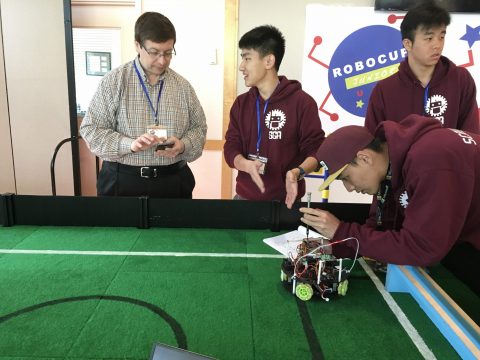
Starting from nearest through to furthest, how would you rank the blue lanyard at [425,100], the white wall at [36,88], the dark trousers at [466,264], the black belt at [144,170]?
the dark trousers at [466,264]
the blue lanyard at [425,100]
the black belt at [144,170]
the white wall at [36,88]

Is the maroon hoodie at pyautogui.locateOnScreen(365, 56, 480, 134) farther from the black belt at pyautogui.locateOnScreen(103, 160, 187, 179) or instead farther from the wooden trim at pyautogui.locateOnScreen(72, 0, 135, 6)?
the wooden trim at pyautogui.locateOnScreen(72, 0, 135, 6)

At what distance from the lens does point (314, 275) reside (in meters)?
1.35

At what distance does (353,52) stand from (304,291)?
273 centimetres

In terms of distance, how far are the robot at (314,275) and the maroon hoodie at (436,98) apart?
2.52 ft

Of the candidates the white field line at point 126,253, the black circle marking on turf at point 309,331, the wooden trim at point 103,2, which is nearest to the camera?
the black circle marking on turf at point 309,331

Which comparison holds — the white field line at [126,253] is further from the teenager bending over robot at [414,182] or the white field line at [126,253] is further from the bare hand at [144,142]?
the bare hand at [144,142]

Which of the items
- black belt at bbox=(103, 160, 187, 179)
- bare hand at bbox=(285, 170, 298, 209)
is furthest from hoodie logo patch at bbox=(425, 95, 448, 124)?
black belt at bbox=(103, 160, 187, 179)

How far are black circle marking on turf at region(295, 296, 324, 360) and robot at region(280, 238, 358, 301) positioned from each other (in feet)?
0.12

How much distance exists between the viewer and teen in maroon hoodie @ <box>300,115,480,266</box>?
3.65 ft

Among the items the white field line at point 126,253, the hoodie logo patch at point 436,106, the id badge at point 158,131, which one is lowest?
the white field line at point 126,253

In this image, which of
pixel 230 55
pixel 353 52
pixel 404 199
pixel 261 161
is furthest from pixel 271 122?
pixel 353 52

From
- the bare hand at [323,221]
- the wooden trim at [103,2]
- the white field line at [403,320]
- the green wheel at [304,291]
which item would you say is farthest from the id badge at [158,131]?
the wooden trim at [103,2]

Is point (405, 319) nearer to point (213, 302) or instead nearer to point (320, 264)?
point (320, 264)

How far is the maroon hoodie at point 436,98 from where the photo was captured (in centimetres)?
183
